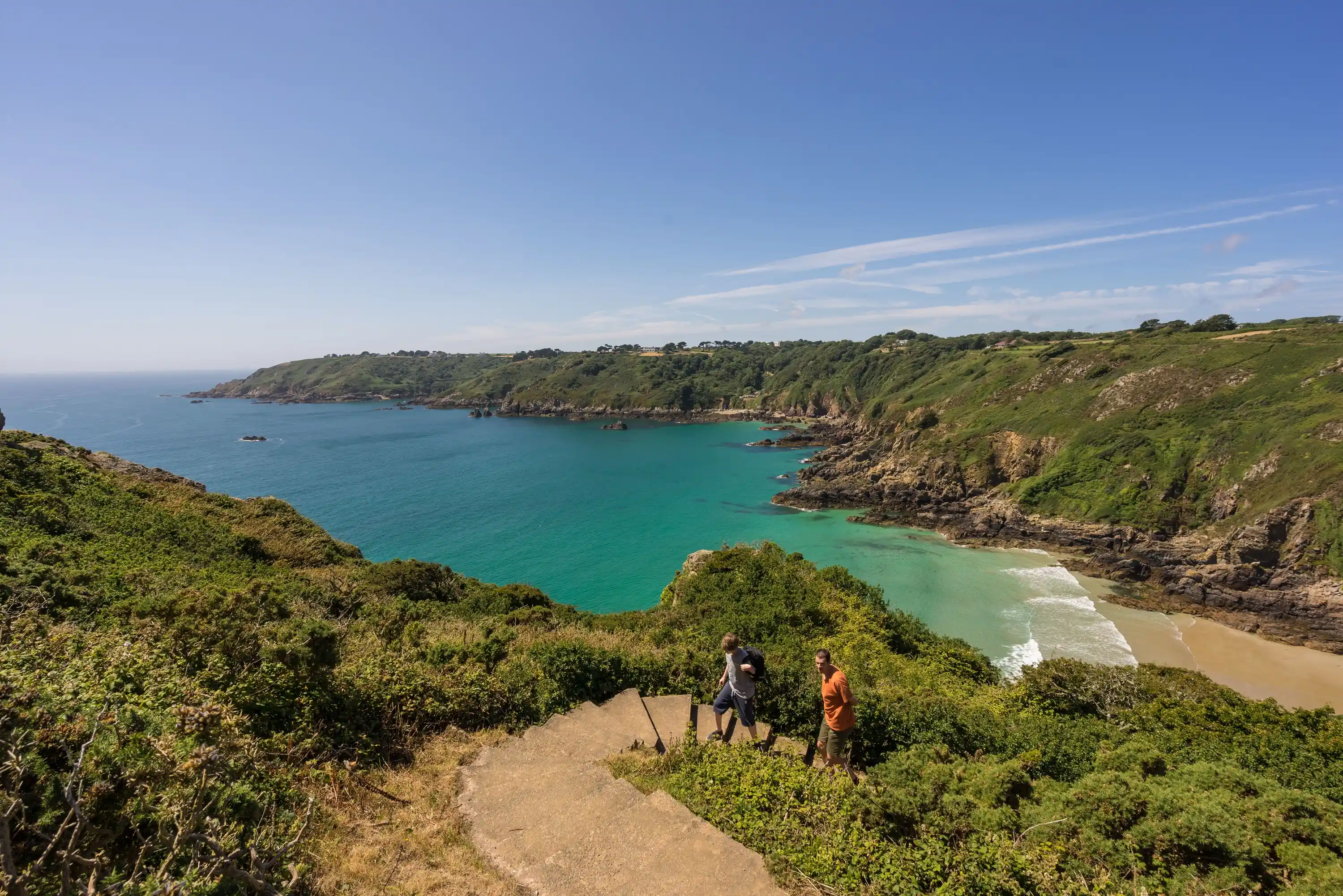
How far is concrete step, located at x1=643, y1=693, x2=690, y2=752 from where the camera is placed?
788 centimetres

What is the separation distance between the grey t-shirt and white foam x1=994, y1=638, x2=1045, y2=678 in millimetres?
21310

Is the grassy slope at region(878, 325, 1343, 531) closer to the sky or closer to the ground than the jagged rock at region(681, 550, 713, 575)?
closer to the sky

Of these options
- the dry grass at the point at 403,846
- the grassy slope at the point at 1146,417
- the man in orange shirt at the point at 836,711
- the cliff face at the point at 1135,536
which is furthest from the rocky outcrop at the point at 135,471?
the grassy slope at the point at 1146,417

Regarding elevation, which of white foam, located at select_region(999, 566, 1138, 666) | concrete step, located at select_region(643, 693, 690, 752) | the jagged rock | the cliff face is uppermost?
concrete step, located at select_region(643, 693, 690, 752)

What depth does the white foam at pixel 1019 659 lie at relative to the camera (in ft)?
78.8

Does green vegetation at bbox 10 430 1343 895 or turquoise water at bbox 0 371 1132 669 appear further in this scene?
turquoise water at bbox 0 371 1132 669

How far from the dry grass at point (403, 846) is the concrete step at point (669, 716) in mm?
2821

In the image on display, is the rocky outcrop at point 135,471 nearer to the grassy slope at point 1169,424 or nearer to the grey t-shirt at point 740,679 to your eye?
the grey t-shirt at point 740,679

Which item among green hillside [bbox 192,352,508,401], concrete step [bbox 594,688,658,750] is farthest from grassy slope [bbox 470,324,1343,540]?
green hillside [bbox 192,352,508,401]

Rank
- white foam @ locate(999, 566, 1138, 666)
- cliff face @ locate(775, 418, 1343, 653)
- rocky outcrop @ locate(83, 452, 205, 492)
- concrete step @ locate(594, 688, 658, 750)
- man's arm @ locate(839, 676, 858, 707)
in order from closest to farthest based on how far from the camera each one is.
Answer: man's arm @ locate(839, 676, 858, 707) < concrete step @ locate(594, 688, 658, 750) < white foam @ locate(999, 566, 1138, 666) < rocky outcrop @ locate(83, 452, 205, 492) < cliff face @ locate(775, 418, 1343, 653)

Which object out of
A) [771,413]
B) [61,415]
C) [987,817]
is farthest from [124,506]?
[61,415]

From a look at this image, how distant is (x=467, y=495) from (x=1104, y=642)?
51.4 metres

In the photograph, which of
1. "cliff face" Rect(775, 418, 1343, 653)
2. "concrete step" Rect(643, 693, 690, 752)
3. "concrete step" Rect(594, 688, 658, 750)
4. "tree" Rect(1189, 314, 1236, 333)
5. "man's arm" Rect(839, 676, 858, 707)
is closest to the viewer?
"man's arm" Rect(839, 676, 858, 707)

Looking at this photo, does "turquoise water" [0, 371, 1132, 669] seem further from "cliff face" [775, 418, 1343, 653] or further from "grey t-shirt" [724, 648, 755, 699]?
"grey t-shirt" [724, 648, 755, 699]
